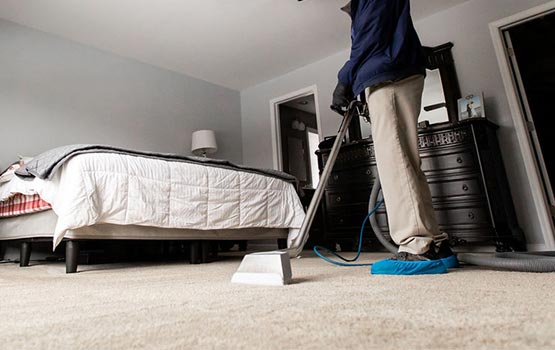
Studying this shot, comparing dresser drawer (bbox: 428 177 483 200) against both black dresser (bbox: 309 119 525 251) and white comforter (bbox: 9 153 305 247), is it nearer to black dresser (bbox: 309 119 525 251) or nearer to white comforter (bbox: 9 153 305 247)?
black dresser (bbox: 309 119 525 251)


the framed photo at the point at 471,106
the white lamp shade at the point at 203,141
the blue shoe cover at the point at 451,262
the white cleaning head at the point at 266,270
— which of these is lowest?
the blue shoe cover at the point at 451,262

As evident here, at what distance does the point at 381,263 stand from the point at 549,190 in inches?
93.5

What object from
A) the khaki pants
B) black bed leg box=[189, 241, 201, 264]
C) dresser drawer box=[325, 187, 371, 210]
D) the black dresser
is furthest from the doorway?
the khaki pants

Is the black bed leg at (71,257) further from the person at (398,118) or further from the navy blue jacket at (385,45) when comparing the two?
the navy blue jacket at (385,45)

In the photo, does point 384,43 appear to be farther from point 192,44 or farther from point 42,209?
point 192,44

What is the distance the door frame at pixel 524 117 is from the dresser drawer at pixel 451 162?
26.1 inches

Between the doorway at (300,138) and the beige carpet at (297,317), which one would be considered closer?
the beige carpet at (297,317)

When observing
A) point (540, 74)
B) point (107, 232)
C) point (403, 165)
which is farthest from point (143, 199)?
point (540, 74)

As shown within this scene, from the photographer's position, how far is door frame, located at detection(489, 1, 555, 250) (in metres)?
2.67

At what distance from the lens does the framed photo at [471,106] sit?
2.90m

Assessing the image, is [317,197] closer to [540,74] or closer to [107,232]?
[107,232]

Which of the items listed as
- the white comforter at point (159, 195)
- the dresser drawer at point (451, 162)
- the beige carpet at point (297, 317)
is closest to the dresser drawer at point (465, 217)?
the dresser drawer at point (451, 162)

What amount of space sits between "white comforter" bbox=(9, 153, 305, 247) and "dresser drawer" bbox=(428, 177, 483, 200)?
108 centimetres

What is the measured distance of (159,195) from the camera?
1.96 metres
